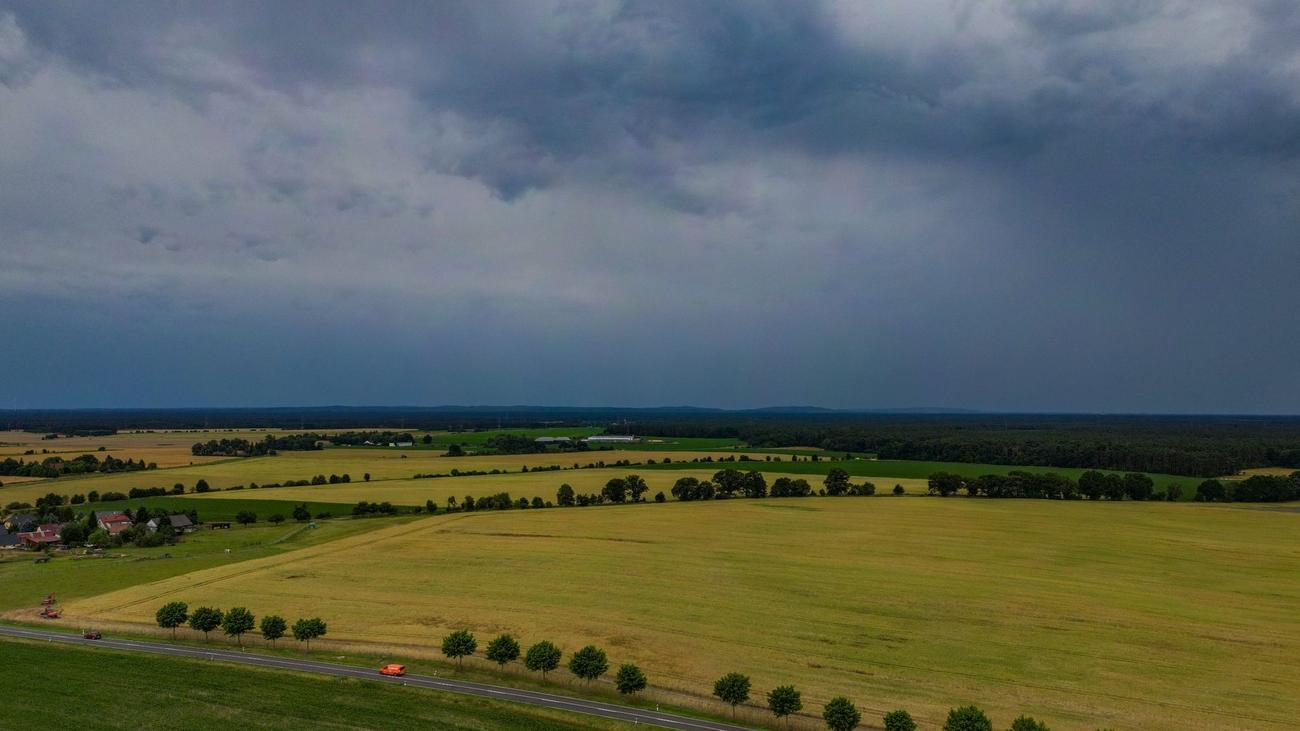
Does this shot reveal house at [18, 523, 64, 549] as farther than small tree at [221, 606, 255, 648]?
Yes

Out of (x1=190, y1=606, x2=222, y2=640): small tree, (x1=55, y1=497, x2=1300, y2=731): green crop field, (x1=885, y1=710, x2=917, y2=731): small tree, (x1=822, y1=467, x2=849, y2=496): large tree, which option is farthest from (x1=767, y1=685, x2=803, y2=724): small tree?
(x1=822, y1=467, x2=849, y2=496): large tree

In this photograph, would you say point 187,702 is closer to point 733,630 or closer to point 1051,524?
point 733,630

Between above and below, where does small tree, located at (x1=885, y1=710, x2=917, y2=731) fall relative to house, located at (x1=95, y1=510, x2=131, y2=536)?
above

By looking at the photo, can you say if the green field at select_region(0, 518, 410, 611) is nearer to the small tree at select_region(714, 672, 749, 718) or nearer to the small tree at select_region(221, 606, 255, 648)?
the small tree at select_region(221, 606, 255, 648)

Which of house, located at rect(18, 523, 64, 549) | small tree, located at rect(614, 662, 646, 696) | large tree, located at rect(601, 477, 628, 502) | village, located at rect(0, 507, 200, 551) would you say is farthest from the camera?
large tree, located at rect(601, 477, 628, 502)

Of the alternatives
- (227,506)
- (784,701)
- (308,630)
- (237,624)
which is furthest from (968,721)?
(227,506)

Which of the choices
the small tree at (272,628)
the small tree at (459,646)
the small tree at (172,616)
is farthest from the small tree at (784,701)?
the small tree at (172,616)

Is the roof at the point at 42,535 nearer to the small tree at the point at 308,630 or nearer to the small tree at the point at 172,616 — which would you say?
the small tree at the point at 172,616
